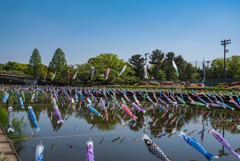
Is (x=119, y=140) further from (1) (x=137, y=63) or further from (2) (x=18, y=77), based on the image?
(2) (x=18, y=77)

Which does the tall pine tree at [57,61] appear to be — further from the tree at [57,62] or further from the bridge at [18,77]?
the bridge at [18,77]

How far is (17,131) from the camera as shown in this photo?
821 centimetres

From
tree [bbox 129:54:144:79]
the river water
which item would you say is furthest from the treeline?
the river water

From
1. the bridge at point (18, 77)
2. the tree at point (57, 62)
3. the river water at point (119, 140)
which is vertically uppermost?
the tree at point (57, 62)

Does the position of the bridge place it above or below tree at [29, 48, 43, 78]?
below

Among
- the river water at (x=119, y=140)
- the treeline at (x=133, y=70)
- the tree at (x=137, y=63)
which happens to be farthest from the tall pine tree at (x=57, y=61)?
the river water at (x=119, y=140)

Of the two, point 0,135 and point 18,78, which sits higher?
point 18,78

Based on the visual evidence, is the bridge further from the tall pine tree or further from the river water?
the river water

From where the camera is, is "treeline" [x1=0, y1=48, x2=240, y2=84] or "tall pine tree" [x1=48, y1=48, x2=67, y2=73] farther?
"tall pine tree" [x1=48, y1=48, x2=67, y2=73]

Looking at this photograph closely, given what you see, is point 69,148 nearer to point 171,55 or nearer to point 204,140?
point 204,140

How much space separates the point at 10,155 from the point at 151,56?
201ft

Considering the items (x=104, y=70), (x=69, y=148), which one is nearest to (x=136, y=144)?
(x=69, y=148)

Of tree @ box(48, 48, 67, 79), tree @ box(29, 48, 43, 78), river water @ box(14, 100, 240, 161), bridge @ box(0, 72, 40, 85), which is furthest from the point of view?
tree @ box(29, 48, 43, 78)

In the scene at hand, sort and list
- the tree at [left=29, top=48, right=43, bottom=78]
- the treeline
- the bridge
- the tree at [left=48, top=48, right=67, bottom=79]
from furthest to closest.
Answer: the tree at [left=29, top=48, right=43, bottom=78] < the tree at [left=48, top=48, right=67, bottom=79] < the bridge < the treeline
